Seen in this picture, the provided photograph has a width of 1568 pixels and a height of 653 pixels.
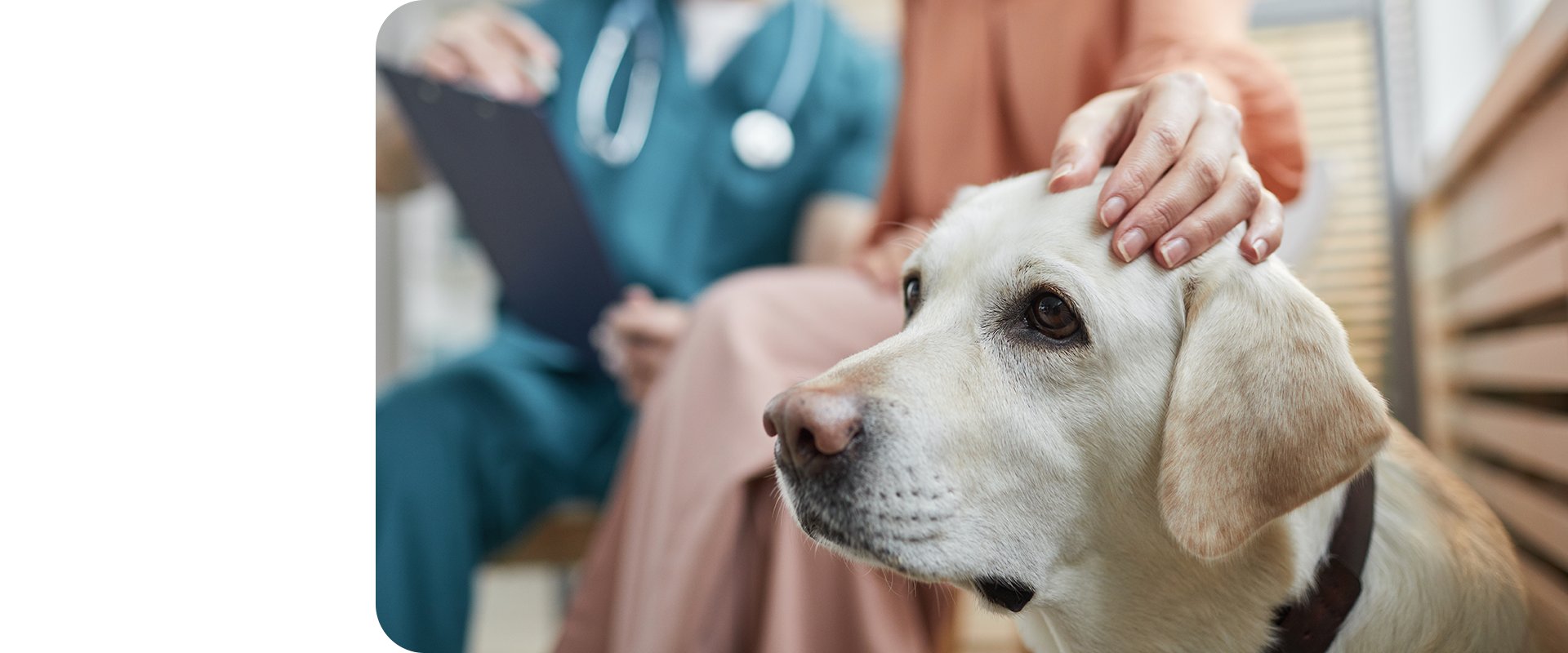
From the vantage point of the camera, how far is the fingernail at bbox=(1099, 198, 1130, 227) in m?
0.66

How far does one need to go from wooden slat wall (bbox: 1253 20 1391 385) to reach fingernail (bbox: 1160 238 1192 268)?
3.78 ft

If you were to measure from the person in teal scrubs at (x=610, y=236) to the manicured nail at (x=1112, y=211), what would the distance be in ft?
3.30

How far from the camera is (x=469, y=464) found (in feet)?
4.66

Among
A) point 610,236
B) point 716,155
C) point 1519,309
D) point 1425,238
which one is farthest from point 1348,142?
point 610,236

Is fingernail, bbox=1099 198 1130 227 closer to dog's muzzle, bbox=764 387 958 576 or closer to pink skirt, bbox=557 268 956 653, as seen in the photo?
dog's muzzle, bbox=764 387 958 576

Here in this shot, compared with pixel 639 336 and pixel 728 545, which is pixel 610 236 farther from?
pixel 728 545

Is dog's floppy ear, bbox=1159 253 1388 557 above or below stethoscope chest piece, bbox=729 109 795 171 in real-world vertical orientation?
below

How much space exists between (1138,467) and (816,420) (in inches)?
10.8

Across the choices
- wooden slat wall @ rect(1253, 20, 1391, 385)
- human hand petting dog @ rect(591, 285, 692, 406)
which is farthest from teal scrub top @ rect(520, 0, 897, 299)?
wooden slat wall @ rect(1253, 20, 1391, 385)

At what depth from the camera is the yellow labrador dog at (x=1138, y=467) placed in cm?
63

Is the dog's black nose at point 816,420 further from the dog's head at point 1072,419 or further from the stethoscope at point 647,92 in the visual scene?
the stethoscope at point 647,92
